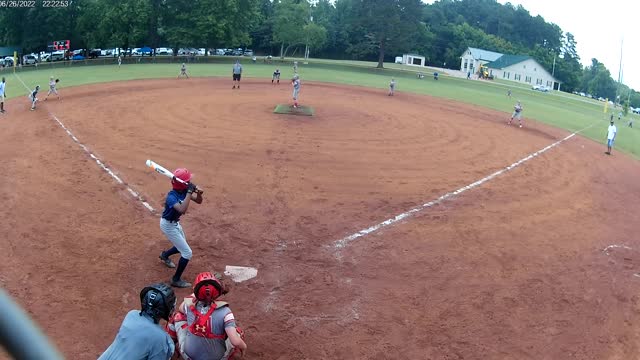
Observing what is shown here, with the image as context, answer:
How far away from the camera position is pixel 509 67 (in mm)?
96375

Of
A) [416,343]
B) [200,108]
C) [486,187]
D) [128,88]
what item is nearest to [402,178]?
[486,187]

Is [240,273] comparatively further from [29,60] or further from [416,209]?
[29,60]

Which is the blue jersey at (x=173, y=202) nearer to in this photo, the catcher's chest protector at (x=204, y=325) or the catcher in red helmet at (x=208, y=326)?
the catcher in red helmet at (x=208, y=326)

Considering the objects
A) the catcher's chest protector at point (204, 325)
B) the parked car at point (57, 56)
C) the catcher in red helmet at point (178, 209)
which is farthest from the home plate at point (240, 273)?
the parked car at point (57, 56)

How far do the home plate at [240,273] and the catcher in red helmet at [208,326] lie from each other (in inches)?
121

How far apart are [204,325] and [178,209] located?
2951mm

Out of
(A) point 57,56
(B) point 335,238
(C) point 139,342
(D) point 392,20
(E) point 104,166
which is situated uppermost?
(D) point 392,20

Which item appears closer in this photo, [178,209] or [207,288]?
[207,288]

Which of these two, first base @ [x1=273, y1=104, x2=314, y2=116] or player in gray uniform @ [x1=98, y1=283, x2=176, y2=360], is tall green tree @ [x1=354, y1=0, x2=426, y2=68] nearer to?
first base @ [x1=273, y1=104, x2=314, y2=116]

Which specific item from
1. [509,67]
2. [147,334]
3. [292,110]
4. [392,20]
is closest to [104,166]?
[147,334]

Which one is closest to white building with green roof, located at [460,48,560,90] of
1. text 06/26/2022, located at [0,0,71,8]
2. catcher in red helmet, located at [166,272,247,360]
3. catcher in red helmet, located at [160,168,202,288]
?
→ text 06/26/2022, located at [0,0,71,8]

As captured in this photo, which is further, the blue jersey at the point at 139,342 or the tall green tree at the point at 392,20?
the tall green tree at the point at 392,20

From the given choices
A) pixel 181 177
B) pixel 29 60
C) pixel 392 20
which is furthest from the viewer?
pixel 392 20

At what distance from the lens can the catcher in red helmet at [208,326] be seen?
5941 millimetres
